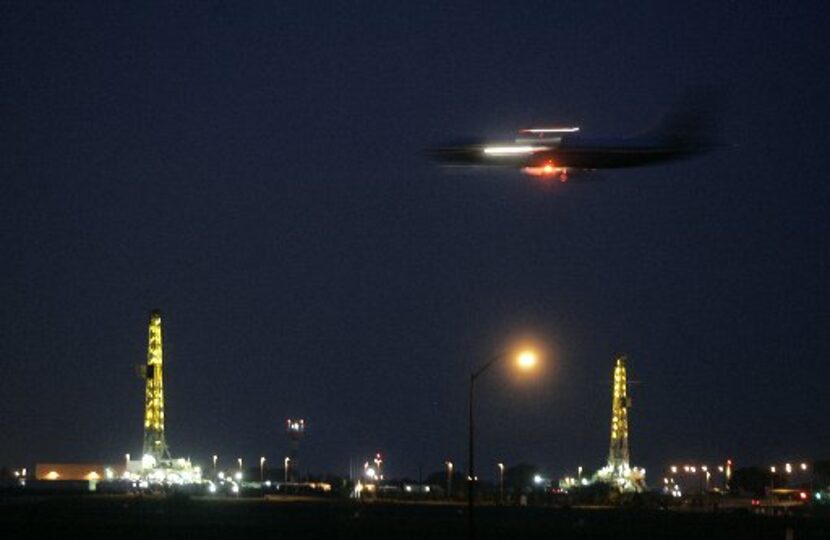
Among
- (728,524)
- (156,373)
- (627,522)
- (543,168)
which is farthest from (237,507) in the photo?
(156,373)

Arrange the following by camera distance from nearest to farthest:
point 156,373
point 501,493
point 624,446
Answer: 1. point 501,493
2. point 156,373
3. point 624,446

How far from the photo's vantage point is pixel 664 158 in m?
52.2

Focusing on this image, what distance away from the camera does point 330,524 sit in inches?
2574

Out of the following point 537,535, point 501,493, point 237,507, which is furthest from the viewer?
point 501,493

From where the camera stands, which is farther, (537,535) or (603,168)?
(537,535)

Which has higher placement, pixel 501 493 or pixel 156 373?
pixel 156 373

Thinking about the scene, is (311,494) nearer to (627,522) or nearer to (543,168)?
(627,522)

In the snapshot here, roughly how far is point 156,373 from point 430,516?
244ft

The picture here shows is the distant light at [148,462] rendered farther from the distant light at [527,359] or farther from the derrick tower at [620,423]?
the distant light at [527,359]

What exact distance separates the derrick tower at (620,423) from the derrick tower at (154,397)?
5609cm

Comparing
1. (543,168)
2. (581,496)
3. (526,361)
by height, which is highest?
(543,168)

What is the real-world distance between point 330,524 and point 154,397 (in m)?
89.9

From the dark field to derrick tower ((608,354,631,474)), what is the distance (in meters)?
73.9

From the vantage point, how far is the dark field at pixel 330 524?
5522cm
